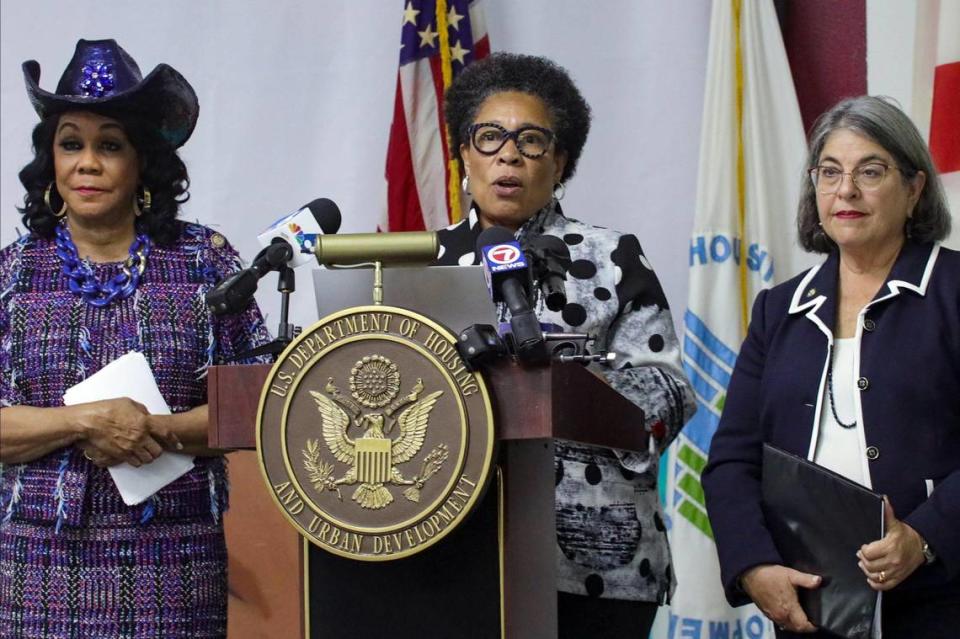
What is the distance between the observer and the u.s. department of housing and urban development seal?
218cm

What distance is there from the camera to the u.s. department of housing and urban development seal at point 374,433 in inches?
86.0

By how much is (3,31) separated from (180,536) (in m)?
2.95

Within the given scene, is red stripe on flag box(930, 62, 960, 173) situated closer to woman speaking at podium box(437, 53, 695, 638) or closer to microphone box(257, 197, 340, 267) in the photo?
woman speaking at podium box(437, 53, 695, 638)

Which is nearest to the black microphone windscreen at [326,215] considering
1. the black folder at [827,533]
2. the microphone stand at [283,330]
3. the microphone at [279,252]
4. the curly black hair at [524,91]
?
the microphone at [279,252]

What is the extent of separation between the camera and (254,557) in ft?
13.3

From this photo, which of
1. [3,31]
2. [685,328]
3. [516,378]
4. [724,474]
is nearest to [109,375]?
[516,378]

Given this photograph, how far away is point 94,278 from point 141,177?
277mm

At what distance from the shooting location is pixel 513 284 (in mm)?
2203

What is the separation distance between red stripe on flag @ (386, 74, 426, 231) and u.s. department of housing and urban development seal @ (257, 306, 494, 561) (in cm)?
247

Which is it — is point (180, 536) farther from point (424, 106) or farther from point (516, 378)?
point (424, 106)

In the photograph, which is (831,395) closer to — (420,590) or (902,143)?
(902,143)

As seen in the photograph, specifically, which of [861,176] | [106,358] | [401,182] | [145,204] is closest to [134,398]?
[106,358]

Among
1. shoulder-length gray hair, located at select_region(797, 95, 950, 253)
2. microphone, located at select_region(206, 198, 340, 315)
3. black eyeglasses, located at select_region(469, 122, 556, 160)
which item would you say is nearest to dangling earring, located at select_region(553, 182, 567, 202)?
black eyeglasses, located at select_region(469, 122, 556, 160)

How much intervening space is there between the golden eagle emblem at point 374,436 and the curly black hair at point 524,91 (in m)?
1.10
